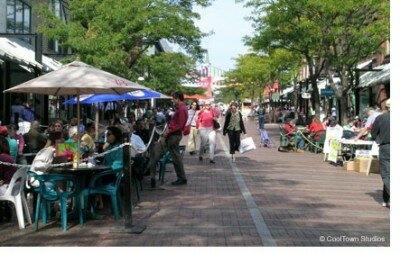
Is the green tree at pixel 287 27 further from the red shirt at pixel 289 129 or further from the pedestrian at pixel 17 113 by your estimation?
the pedestrian at pixel 17 113

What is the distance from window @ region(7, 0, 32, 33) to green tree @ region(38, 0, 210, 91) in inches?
38.1

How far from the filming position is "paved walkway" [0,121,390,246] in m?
6.96

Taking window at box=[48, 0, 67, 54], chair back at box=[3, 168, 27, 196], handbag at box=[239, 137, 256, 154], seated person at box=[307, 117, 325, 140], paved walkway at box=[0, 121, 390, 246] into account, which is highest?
window at box=[48, 0, 67, 54]

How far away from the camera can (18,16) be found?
958 inches

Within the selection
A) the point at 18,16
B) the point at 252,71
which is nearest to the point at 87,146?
the point at 18,16

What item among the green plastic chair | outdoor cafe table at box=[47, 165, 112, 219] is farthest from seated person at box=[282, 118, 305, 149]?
outdoor cafe table at box=[47, 165, 112, 219]

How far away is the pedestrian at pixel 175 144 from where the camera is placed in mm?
11711

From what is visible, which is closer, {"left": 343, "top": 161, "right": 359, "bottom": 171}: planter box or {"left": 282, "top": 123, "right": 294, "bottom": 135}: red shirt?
{"left": 343, "top": 161, "right": 359, "bottom": 171}: planter box

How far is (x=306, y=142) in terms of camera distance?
2169 cm

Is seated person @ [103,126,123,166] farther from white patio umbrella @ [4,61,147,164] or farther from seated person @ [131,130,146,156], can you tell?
white patio umbrella @ [4,61,147,164]

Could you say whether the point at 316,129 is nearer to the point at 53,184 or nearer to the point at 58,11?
the point at 53,184

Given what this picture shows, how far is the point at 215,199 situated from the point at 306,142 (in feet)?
40.2

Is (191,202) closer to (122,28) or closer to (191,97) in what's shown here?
(122,28)

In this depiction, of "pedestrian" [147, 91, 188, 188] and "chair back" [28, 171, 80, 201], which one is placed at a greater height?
"pedestrian" [147, 91, 188, 188]
